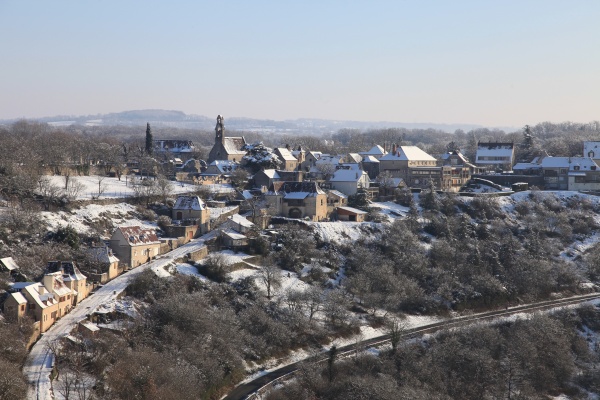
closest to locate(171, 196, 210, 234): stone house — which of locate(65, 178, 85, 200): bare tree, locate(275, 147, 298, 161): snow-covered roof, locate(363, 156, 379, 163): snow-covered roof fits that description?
locate(65, 178, 85, 200): bare tree

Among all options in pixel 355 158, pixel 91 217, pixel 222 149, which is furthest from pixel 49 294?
pixel 355 158

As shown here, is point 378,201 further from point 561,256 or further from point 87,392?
point 87,392

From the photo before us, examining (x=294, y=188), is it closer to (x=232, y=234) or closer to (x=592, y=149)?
(x=232, y=234)

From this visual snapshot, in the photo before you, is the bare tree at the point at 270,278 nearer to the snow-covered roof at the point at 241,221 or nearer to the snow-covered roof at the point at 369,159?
the snow-covered roof at the point at 241,221

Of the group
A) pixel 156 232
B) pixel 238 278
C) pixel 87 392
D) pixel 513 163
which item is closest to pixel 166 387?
pixel 87 392

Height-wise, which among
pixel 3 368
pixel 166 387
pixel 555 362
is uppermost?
pixel 3 368

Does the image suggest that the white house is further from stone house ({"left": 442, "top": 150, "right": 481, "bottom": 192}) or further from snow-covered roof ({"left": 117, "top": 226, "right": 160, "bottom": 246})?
snow-covered roof ({"left": 117, "top": 226, "right": 160, "bottom": 246})
